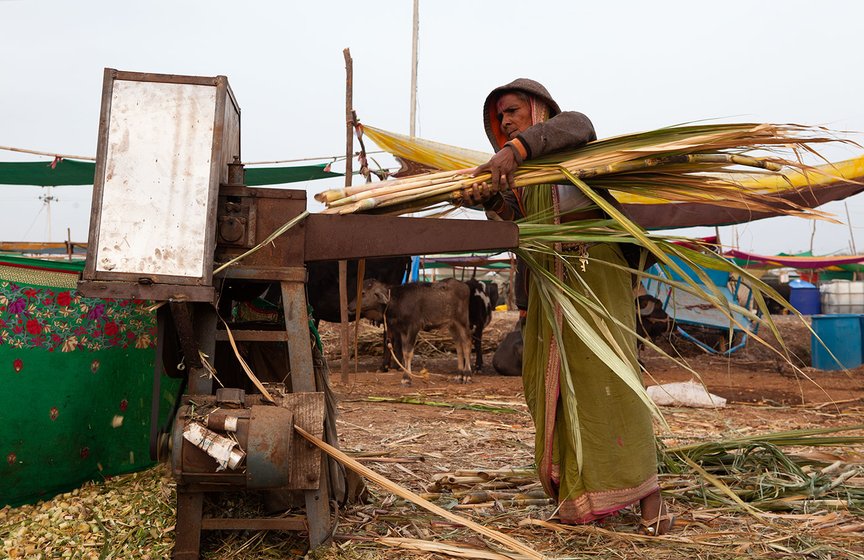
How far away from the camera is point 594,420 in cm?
292

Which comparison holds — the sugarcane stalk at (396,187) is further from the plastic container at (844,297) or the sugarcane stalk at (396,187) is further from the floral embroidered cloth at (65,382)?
the plastic container at (844,297)

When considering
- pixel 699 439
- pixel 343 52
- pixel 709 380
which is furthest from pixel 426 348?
pixel 699 439

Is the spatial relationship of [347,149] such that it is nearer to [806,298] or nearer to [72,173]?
[72,173]

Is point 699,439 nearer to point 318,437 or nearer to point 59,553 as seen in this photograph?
point 318,437

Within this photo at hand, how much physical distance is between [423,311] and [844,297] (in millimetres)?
11520

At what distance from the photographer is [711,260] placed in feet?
9.03

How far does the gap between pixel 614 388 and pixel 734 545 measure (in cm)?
70

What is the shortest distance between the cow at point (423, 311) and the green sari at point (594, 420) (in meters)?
6.39

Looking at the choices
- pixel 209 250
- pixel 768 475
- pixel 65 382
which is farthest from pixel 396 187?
pixel 768 475

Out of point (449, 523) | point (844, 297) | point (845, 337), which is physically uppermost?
point (844, 297)

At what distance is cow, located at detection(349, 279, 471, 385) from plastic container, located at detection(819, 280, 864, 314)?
35.7 ft

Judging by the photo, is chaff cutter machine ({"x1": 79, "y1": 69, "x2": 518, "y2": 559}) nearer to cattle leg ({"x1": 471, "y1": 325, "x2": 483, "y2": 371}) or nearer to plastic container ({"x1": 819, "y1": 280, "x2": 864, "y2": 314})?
cattle leg ({"x1": 471, "y1": 325, "x2": 483, "y2": 371})

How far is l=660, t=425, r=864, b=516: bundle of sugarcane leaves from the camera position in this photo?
331cm

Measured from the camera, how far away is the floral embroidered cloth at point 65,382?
9.78ft
